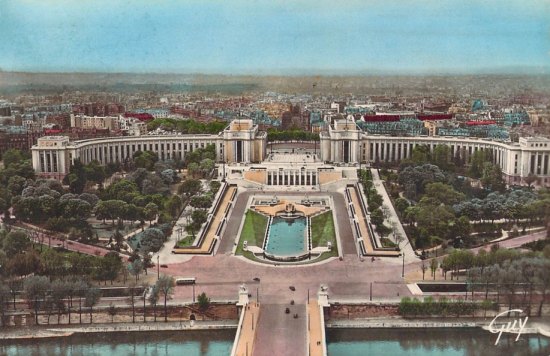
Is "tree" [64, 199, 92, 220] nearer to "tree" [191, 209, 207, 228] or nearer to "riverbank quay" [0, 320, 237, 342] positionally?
"tree" [191, 209, 207, 228]

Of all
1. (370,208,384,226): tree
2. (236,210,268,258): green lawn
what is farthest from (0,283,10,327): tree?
(370,208,384,226): tree

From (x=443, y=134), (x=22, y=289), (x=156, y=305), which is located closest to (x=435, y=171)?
(x=443, y=134)

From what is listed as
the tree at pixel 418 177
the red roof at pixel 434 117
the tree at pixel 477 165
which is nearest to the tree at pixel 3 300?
the tree at pixel 418 177

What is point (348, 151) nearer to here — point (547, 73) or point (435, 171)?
point (435, 171)

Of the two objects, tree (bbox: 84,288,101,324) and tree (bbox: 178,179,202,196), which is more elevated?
tree (bbox: 178,179,202,196)

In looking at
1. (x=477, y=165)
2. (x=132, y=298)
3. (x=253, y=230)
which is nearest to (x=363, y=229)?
(x=253, y=230)

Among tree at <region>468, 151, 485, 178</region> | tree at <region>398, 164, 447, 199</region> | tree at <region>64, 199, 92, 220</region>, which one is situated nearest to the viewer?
tree at <region>64, 199, 92, 220</region>

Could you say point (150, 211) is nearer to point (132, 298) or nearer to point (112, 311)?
point (132, 298)
